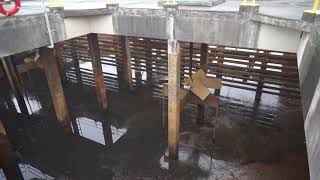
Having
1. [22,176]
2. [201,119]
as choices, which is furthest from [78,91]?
[201,119]

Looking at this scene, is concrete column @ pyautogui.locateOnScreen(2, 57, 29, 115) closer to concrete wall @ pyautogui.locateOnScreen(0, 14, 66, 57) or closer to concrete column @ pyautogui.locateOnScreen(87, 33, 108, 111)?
concrete column @ pyautogui.locateOnScreen(87, 33, 108, 111)

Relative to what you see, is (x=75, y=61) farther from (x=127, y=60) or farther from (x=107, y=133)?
(x=107, y=133)

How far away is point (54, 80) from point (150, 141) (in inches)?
142

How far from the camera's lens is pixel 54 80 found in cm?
703

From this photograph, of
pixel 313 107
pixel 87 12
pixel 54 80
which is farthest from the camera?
pixel 54 80

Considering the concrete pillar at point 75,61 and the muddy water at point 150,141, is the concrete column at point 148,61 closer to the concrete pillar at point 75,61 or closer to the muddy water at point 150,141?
the muddy water at point 150,141

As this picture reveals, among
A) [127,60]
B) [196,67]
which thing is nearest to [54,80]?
[127,60]

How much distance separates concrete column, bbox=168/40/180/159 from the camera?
18.3 feet

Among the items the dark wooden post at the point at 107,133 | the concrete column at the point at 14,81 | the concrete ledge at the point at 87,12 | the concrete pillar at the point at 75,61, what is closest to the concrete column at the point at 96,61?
the dark wooden post at the point at 107,133

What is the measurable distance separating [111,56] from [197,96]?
809 cm

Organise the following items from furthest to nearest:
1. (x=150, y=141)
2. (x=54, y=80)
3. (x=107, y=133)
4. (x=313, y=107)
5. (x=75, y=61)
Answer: (x=75, y=61)
(x=107, y=133)
(x=150, y=141)
(x=54, y=80)
(x=313, y=107)

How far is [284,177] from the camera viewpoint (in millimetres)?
6449

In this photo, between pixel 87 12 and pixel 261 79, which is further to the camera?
pixel 261 79

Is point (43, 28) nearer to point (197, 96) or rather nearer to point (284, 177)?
point (197, 96)
